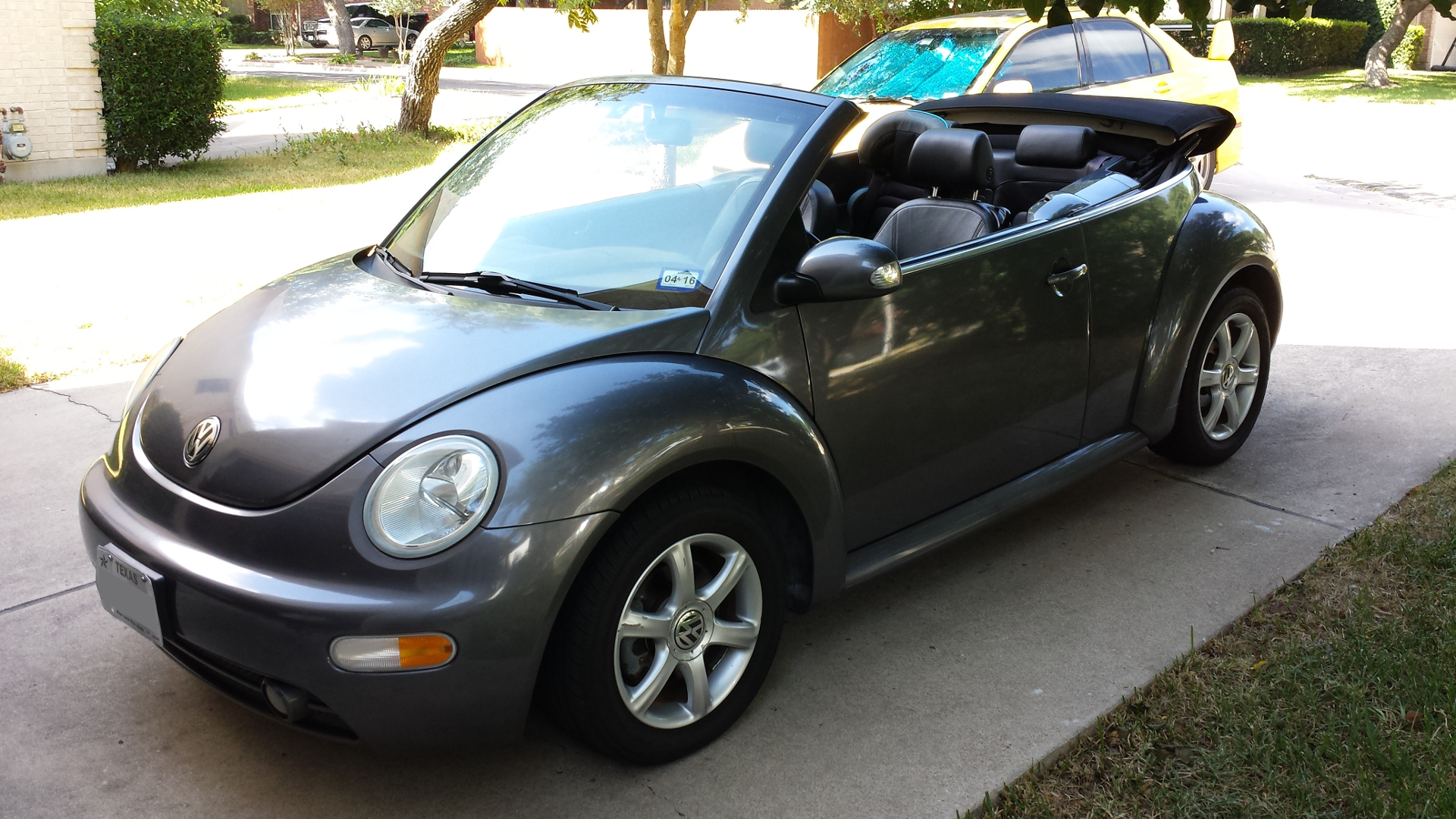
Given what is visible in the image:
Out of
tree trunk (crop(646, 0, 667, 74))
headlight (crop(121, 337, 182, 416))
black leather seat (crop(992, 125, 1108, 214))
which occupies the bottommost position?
headlight (crop(121, 337, 182, 416))

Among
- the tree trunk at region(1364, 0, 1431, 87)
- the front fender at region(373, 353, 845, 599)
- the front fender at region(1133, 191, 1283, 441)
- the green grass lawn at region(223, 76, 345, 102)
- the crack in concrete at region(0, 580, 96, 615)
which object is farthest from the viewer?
the tree trunk at region(1364, 0, 1431, 87)

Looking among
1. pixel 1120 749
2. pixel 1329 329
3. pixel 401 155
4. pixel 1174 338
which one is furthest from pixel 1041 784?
pixel 401 155

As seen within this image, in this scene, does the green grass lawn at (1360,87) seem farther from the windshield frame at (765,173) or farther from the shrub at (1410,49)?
the windshield frame at (765,173)

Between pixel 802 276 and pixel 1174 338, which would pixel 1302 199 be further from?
pixel 802 276

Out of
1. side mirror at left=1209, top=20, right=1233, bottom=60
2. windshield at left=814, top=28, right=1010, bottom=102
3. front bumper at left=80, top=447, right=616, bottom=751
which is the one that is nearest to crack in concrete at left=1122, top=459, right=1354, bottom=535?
front bumper at left=80, top=447, right=616, bottom=751

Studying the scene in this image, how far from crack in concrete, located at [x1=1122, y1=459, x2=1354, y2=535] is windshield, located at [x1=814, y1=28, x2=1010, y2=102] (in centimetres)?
457

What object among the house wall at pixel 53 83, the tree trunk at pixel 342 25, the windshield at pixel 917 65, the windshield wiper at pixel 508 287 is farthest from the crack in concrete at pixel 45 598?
the tree trunk at pixel 342 25

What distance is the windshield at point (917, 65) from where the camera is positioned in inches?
347

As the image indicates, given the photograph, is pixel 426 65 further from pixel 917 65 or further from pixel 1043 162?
pixel 1043 162

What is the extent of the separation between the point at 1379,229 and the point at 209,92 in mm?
11698

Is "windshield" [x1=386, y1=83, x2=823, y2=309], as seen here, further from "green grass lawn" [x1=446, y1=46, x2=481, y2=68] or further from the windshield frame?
"green grass lawn" [x1=446, y1=46, x2=481, y2=68]

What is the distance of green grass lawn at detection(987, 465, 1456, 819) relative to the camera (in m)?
2.62

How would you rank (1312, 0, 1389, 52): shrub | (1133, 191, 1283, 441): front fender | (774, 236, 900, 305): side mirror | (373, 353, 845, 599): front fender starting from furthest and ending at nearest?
(1312, 0, 1389, 52): shrub < (1133, 191, 1283, 441): front fender < (774, 236, 900, 305): side mirror < (373, 353, 845, 599): front fender

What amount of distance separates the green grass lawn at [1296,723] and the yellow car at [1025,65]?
5.49 metres
